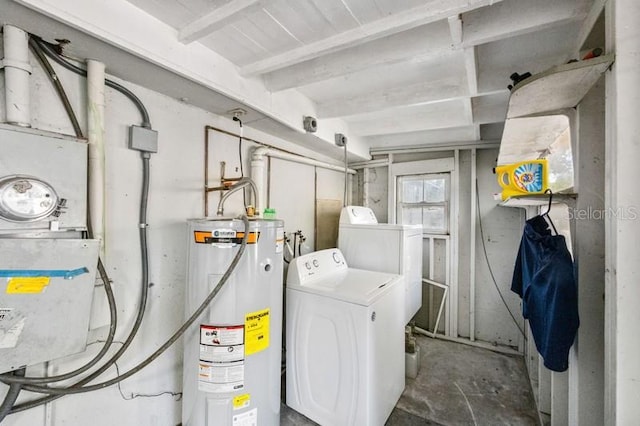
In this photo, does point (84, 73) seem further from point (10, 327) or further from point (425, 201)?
point (425, 201)

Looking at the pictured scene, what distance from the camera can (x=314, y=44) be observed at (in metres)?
1.32

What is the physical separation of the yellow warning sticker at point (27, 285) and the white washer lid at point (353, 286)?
1.23 meters

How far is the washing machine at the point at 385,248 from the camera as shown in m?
2.29

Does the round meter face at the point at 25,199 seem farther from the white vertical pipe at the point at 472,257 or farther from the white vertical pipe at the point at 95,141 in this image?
the white vertical pipe at the point at 472,257

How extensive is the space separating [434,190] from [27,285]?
10.8 ft

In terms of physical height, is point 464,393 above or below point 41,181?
below

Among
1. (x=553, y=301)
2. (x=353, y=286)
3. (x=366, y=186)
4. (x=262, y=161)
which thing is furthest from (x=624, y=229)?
(x=366, y=186)

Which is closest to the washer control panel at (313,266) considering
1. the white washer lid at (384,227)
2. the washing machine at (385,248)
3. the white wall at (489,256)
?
the washing machine at (385,248)

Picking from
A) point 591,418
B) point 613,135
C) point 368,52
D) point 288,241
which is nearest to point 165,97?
point 368,52

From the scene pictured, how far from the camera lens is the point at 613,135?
798 millimetres

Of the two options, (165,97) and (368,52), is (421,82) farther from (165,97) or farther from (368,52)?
(165,97)

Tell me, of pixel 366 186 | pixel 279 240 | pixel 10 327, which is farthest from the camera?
pixel 366 186

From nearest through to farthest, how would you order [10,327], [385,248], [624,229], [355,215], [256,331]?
1. [624,229]
2. [10,327]
3. [256,331]
4. [385,248]
5. [355,215]

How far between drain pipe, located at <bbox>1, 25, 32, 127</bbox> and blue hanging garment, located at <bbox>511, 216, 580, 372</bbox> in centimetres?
219
